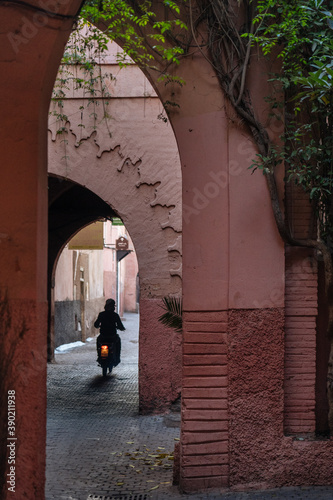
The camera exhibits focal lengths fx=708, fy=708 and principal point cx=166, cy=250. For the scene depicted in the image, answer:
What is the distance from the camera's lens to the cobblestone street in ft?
21.1

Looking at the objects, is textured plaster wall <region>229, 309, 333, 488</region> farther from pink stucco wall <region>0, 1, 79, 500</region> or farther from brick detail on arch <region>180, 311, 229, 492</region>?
pink stucco wall <region>0, 1, 79, 500</region>

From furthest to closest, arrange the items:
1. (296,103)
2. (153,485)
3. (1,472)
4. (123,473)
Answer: (123,473) → (153,485) → (296,103) → (1,472)

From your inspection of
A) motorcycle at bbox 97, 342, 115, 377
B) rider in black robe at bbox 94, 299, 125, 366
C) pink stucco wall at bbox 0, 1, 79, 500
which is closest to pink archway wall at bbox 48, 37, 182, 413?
motorcycle at bbox 97, 342, 115, 377

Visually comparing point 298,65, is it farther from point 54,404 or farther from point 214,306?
point 54,404

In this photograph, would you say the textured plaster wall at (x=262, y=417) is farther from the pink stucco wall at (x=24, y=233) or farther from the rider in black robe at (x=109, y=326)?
the rider in black robe at (x=109, y=326)

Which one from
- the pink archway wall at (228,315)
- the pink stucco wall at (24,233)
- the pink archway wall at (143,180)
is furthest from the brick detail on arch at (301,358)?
the pink archway wall at (143,180)

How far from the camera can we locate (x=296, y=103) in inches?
244

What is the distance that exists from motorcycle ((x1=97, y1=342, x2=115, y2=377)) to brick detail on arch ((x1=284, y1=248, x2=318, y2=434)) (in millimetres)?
8357

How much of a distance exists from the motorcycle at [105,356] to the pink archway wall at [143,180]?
3.82m

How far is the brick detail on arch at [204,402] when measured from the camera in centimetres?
637

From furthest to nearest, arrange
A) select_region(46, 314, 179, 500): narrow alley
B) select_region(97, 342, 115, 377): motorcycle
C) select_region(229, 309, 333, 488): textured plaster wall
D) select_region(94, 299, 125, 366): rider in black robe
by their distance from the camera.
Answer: select_region(94, 299, 125, 366): rider in black robe < select_region(97, 342, 115, 377): motorcycle < select_region(46, 314, 179, 500): narrow alley < select_region(229, 309, 333, 488): textured plaster wall

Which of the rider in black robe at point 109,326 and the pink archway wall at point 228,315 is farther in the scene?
the rider in black robe at point 109,326

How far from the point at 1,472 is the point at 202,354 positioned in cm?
263

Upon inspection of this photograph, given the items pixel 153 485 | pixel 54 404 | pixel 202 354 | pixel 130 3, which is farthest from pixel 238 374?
pixel 54 404
